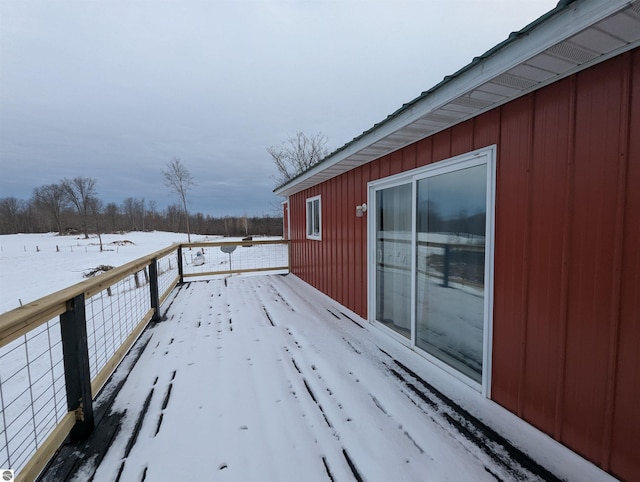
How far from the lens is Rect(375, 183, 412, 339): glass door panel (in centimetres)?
283

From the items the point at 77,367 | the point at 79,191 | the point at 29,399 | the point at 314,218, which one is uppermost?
the point at 79,191

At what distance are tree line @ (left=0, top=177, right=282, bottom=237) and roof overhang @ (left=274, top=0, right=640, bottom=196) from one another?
2409 cm

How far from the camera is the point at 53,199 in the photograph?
31.7 meters

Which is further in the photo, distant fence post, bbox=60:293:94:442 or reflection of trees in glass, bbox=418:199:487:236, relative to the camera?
reflection of trees in glass, bbox=418:199:487:236

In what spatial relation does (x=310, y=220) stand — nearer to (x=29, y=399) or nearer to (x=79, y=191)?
(x=29, y=399)

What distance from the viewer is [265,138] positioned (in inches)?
635

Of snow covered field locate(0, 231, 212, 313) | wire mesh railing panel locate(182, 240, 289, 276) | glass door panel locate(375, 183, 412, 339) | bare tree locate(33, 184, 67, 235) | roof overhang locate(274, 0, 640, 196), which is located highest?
bare tree locate(33, 184, 67, 235)

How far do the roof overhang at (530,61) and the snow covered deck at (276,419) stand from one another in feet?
6.53

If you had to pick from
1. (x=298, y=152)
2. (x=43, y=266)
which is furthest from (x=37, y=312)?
(x=43, y=266)

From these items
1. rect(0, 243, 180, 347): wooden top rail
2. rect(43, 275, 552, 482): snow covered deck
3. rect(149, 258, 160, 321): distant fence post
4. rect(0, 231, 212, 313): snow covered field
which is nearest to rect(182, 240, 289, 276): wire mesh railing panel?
rect(149, 258, 160, 321): distant fence post

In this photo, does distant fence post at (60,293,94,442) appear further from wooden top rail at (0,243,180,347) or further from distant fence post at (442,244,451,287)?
distant fence post at (442,244,451,287)

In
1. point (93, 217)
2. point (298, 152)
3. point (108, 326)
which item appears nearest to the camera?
point (108, 326)

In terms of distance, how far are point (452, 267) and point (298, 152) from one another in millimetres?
16519

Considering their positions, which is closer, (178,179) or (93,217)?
(178,179)
